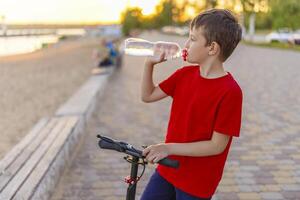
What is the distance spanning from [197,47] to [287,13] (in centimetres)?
3597

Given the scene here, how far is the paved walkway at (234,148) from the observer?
4.45 meters

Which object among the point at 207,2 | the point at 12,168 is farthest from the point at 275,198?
the point at 207,2

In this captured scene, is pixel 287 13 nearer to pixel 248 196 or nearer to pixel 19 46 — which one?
pixel 19 46

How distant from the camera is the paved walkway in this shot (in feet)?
14.6

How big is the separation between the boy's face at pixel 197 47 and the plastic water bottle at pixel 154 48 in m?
0.03

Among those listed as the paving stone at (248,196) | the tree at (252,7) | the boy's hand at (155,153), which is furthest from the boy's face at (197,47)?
the tree at (252,7)

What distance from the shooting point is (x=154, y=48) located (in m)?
2.16

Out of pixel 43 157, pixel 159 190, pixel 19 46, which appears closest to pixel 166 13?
pixel 19 46

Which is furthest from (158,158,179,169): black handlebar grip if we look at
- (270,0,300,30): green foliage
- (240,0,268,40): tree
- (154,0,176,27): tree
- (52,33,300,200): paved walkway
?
(154,0,176,27): tree

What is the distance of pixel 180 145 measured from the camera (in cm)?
211

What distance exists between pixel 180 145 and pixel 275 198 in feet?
8.19

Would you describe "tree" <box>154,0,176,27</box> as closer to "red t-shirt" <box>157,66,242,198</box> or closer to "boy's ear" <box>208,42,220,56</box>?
"red t-shirt" <box>157,66,242,198</box>

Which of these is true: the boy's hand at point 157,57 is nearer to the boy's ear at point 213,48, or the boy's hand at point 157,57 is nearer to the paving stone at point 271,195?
the boy's ear at point 213,48

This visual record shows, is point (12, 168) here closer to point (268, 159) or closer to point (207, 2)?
point (268, 159)
